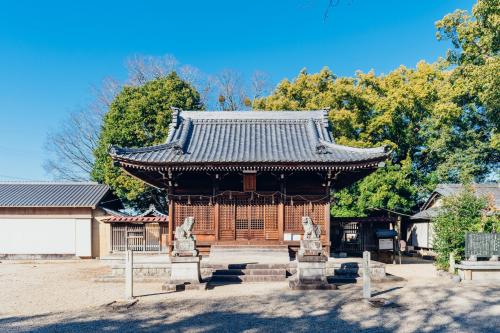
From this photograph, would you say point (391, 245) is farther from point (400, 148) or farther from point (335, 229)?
point (400, 148)

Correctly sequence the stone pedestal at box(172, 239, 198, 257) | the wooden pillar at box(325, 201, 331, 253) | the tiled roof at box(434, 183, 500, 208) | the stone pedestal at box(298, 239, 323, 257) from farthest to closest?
the tiled roof at box(434, 183, 500, 208), the wooden pillar at box(325, 201, 331, 253), the stone pedestal at box(172, 239, 198, 257), the stone pedestal at box(298, 239, 323, 257)

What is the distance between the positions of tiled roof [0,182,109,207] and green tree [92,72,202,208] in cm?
148

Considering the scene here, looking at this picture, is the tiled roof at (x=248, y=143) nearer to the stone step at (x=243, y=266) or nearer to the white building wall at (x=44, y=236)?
the stone step at (x=243, y=266)

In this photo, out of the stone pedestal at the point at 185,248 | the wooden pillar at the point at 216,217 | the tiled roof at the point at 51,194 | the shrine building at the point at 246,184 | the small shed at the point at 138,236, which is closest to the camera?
the stone pedestal at the point at 185,248

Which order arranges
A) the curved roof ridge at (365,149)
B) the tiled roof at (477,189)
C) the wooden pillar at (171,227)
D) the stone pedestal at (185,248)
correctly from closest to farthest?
the stone pedestal at (185,248) → the curved roof ridge at (365,149) → the wooden pillar at (171,227) → the tiled roof at (477,189)

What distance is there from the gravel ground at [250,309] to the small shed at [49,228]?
10329 mm

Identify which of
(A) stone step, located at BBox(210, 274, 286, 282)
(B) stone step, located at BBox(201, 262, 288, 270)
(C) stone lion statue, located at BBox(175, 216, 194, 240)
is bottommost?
(A) stone step, located at BBox(210, 274, 286, 282)

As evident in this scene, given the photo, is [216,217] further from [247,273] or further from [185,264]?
[185,264]

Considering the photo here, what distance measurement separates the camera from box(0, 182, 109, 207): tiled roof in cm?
2492

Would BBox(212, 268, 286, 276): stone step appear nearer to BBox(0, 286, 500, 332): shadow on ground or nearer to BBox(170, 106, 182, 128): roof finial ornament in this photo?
BBox(0, 286, 500, 332): shadow on ground

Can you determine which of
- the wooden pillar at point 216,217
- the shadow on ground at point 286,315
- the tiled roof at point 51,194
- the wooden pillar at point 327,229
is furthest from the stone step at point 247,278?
the tiled roof at point 51,194

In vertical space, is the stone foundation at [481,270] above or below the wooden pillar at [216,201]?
below

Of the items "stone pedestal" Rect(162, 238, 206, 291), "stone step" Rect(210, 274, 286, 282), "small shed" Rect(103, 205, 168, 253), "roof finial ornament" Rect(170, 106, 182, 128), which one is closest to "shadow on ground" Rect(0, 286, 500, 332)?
"stone pedestal" Rect(162, 238, 206, 291)

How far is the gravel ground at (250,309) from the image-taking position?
28.5 feet
